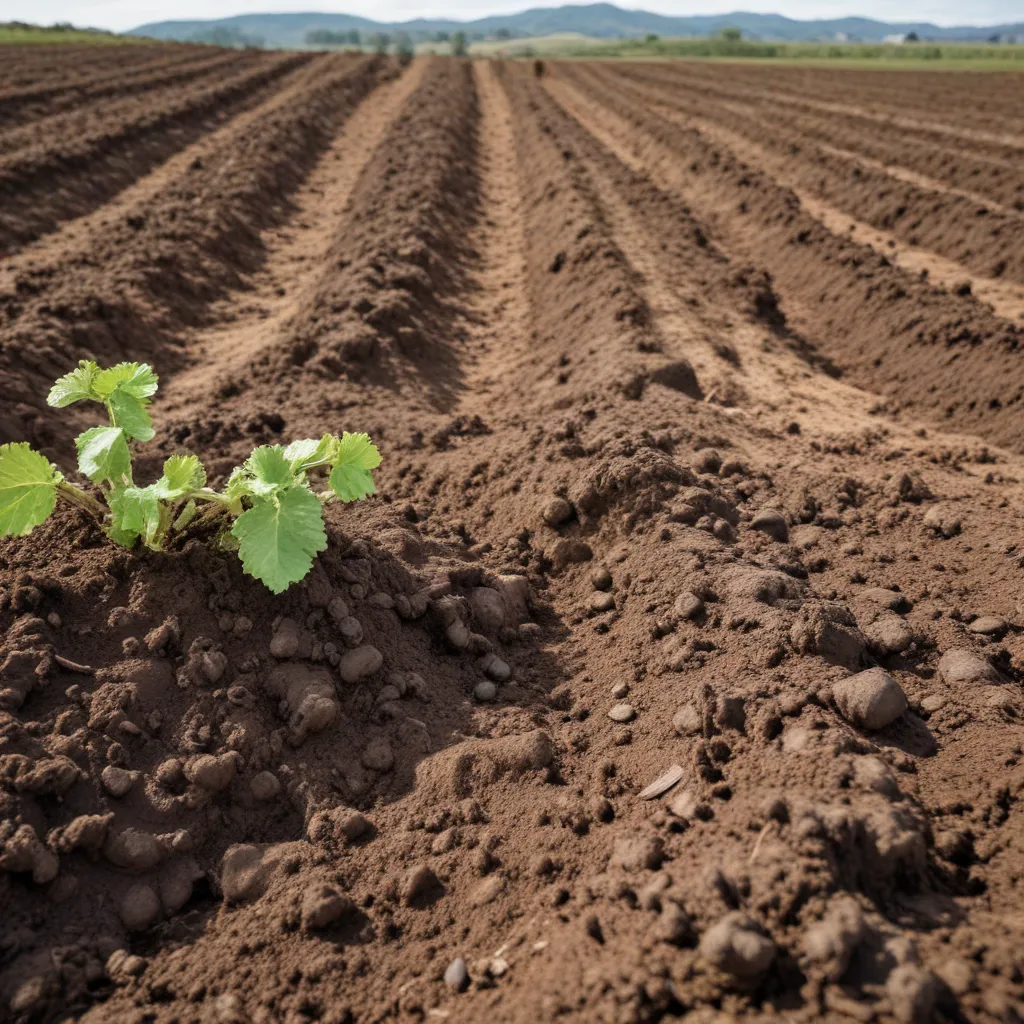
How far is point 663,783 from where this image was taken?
2.73 m

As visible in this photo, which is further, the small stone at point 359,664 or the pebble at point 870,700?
the small stone at point 359,664

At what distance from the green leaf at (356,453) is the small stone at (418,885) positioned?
5.06ft

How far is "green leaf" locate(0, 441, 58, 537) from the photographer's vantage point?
3.03 metres

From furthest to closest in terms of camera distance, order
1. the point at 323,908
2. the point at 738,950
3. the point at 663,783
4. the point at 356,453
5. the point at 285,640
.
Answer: the point at 356,453
the point at 285,640
the point at 663,783
the point at 323,908
the point at 738,950

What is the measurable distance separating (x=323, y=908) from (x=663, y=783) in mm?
1157

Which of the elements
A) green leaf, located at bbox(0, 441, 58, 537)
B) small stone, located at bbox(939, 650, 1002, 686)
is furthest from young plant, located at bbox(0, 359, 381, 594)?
small stone, located at bbox(939, 650, 1002, 686)

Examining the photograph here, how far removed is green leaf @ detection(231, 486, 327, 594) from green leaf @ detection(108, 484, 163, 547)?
33 centimetres

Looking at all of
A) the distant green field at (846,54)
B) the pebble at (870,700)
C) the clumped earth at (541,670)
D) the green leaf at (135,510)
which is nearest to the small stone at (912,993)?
the clumped earth at (541,670)

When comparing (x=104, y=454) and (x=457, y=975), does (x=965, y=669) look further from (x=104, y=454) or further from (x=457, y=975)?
(x=104, y=454)

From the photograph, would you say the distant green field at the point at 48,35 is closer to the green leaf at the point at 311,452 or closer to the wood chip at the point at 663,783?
the green leaf at the point at 311,452

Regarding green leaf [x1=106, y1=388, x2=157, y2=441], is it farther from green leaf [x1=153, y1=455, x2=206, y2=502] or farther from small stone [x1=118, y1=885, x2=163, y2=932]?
small stone [x1=118, y1=885, x2=163, y2=932]

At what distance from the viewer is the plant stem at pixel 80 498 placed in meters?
3.33

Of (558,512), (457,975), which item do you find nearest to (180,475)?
(558,512)

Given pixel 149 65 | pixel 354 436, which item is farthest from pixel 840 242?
pixel 149 65
